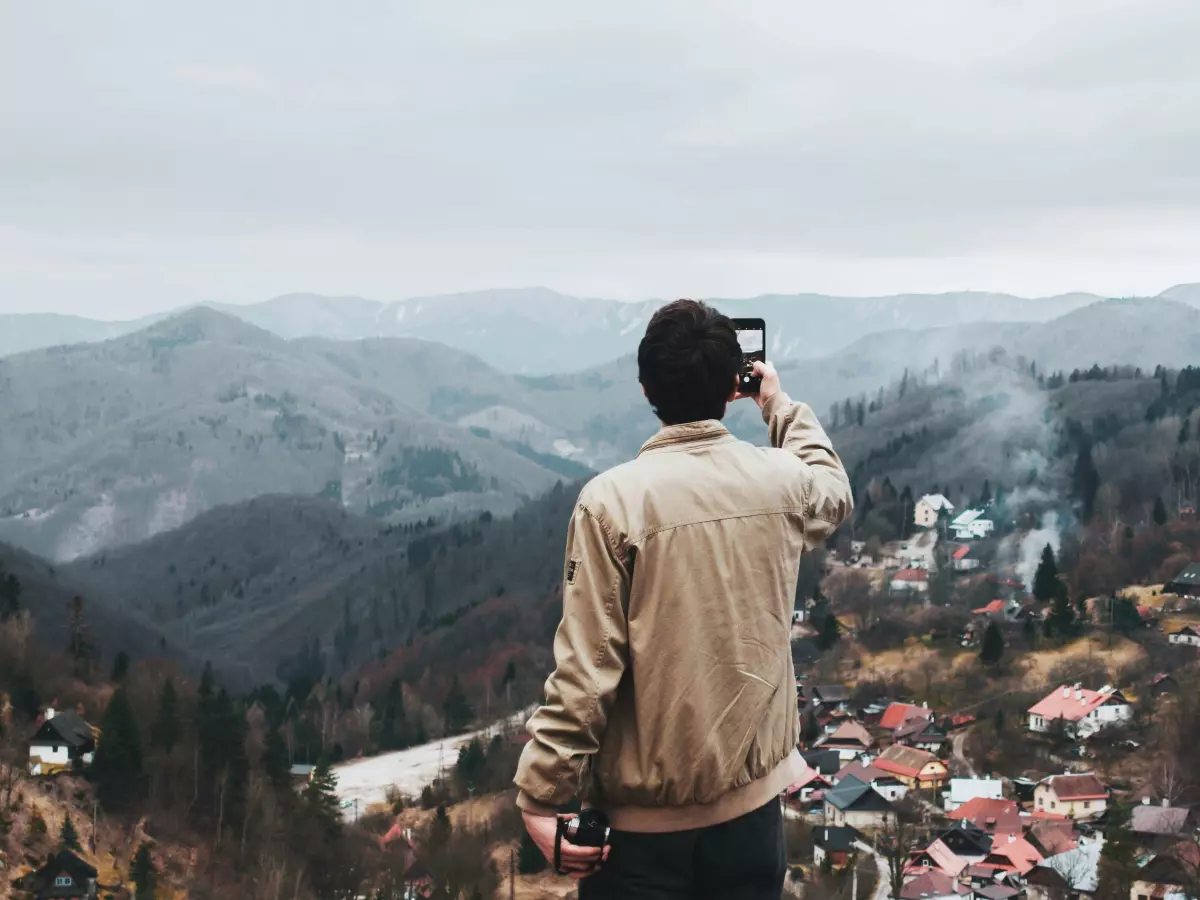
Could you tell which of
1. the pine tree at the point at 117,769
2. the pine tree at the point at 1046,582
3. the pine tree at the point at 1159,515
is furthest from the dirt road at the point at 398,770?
the pine tree at the point at 1159,515

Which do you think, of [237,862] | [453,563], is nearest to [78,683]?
[237,862]

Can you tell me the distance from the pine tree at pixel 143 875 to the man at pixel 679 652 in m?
39.3

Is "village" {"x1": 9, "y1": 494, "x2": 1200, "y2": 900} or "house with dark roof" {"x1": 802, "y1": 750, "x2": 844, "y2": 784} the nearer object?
"village" {"x1": 9, "y1": 494, "x2": 1200, "y2": 900}

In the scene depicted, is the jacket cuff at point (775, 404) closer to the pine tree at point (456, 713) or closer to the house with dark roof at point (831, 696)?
the house with dark roof at point (831, 696)

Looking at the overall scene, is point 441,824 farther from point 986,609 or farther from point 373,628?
point 373,628

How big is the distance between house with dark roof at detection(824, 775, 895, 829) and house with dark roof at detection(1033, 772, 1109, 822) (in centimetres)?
555

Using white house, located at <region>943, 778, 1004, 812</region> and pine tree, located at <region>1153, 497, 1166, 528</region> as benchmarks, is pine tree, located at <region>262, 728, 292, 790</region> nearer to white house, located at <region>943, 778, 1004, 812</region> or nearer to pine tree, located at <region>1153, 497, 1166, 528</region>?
white house, located at <region>943, 778, 1004, 812</region>

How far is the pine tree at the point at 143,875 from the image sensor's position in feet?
128

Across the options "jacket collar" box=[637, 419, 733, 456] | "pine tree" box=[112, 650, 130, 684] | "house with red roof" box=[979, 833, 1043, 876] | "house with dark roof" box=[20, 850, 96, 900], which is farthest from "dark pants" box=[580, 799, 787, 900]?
"pine tree" box=[112, 650, 130, 684]

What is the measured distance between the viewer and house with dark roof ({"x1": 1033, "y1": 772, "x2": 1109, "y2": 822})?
155 ft

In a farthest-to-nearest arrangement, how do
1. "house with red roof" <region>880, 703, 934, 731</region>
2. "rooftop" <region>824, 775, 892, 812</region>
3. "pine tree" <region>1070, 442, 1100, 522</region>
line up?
"pine tree" <region>1070, 442, 1100, 522</region>
"house with red roof" <region>880, 703, 934, 731</region>
"rooftop" <region>824, 775, 892, 812</region>

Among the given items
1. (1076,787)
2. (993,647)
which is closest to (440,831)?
(1076,787)

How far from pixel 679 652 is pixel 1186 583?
84773mm

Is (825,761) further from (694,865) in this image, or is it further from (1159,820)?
(694,865)
